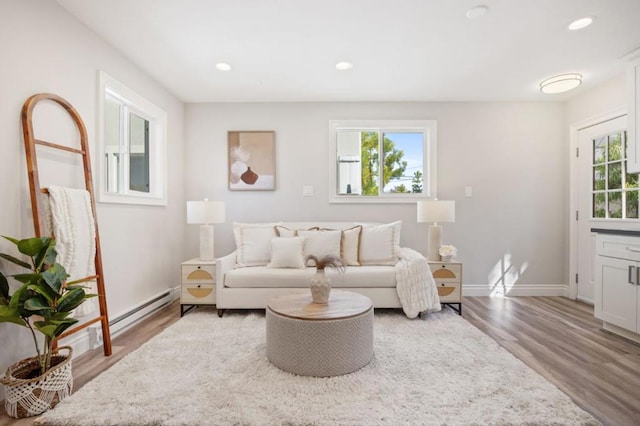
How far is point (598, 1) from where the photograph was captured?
6.80 feet

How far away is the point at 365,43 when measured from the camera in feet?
8.55

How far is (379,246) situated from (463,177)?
1.56 metres

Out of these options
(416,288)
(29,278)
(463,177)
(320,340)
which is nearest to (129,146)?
(29,278)

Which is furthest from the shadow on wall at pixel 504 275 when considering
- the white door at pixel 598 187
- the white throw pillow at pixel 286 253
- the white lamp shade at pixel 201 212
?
the white lamp shade at pixel 201 212

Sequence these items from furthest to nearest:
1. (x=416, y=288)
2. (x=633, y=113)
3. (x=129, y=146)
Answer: (x=129, y=146)
(x=416, y=288)
(x=633, y=113)

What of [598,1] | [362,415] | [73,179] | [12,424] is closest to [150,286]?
[73,179]

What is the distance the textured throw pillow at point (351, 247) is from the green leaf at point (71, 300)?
7.38 feet

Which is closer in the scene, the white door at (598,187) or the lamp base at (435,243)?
the white door at (598,187)

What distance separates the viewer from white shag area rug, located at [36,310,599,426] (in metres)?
1.53

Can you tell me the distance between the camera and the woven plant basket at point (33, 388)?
156 cm

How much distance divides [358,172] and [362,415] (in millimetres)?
2977

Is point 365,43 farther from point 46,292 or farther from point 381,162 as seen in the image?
point 46,292

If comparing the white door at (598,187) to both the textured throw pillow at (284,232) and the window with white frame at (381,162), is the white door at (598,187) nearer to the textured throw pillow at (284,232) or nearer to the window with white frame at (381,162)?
the window with white frame at (381,162)

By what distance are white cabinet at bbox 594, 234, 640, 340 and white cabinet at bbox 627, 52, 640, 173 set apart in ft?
2.34
